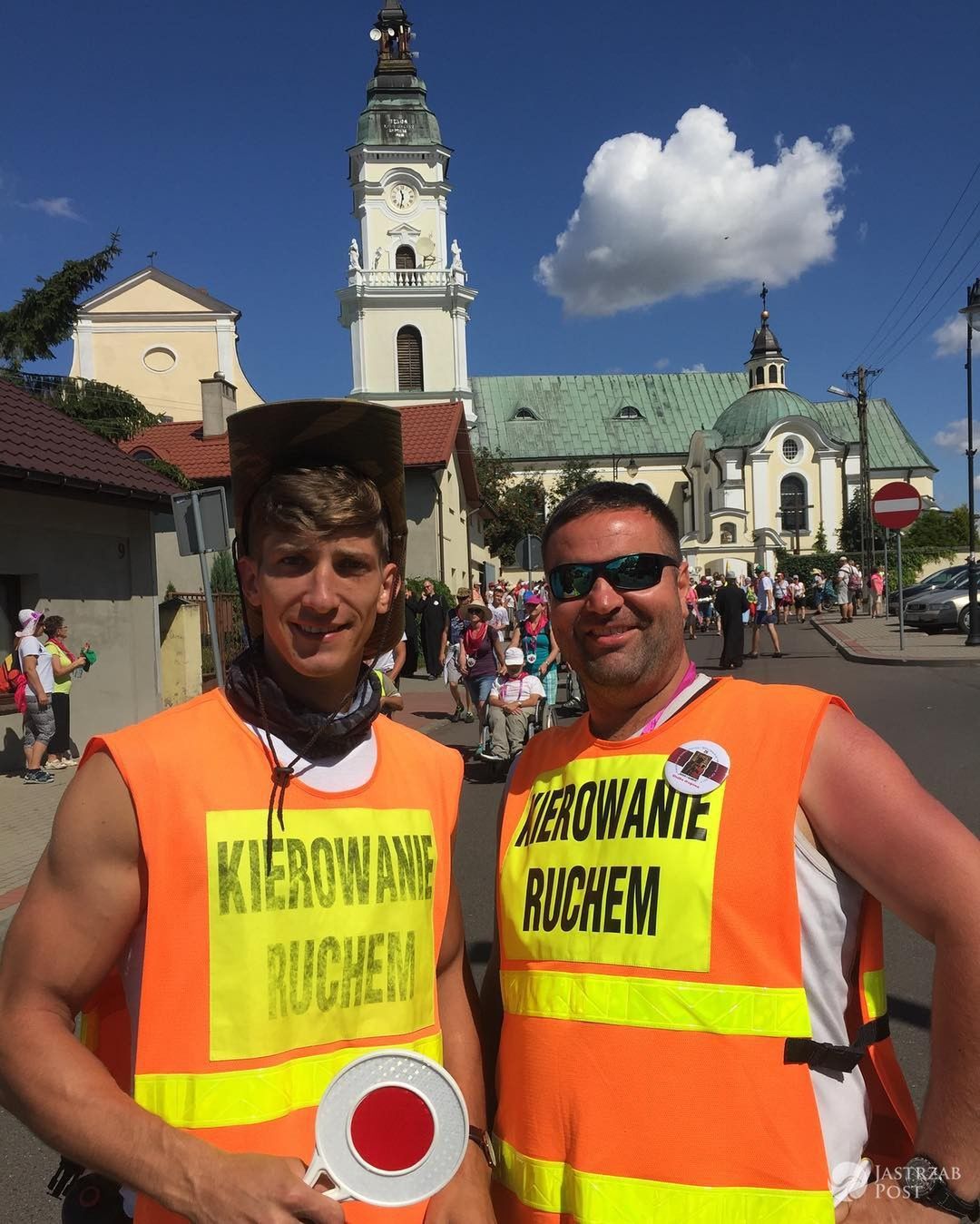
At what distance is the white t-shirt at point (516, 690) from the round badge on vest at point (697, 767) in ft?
26.9

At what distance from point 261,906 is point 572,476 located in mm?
69722

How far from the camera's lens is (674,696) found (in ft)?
6.43

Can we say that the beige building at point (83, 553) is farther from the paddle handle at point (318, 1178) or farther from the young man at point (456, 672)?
the paddle handle at point (318, 1178)

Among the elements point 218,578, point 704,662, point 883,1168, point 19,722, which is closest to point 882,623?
point 704,662

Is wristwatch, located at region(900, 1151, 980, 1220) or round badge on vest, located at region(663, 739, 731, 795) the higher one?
round badge on vest, located at region(663, 739, 731, 795)

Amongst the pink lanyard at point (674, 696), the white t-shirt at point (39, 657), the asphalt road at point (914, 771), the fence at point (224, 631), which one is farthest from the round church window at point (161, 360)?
the pink lanyard at point (674, 696)

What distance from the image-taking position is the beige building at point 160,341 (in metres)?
47.0

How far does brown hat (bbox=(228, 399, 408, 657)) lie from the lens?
172 cm

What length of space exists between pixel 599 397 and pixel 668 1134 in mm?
84876

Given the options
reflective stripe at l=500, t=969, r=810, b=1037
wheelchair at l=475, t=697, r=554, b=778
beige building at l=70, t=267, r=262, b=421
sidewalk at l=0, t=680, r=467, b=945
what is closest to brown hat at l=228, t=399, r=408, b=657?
reflective stripe at l=500, t=969, r=810, b=1037

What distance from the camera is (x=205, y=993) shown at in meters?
1.53

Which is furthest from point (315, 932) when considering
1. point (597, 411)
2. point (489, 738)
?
point (597, 411)

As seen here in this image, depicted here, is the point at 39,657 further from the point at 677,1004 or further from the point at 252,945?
the point at 677,1004

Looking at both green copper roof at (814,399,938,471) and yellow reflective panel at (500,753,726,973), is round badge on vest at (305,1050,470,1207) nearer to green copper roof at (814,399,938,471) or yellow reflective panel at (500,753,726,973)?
yellow reflective panel at (500,753,726,973)
